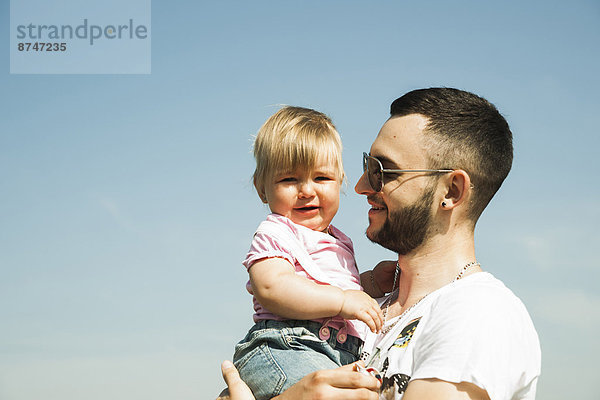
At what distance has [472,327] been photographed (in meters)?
3.04

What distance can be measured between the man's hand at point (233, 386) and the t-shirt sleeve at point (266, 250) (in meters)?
0.66

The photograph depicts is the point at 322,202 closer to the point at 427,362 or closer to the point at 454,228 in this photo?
the point at 454,228

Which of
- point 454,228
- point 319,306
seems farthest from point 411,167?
point 319,306

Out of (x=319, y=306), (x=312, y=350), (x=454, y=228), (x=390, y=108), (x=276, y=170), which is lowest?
(x=312, y=350)

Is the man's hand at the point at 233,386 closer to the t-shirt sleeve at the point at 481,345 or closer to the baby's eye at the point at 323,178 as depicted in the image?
the t-shirt sleeve at the point at 481,345

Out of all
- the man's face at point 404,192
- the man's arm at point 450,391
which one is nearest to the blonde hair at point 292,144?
the man's face at point 404,192

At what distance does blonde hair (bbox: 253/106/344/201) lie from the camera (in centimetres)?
421

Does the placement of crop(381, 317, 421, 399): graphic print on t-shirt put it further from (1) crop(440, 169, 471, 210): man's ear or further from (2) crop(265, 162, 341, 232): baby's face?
(2) crop(265, 162, 341, 232): baby's face

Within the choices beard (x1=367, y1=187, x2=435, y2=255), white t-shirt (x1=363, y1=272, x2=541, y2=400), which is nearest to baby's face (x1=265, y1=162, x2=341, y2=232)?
beard (x1=367, y1=187, x2=435, y2=255)

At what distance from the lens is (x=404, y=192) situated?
4129mm

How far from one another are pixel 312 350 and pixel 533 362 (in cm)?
126

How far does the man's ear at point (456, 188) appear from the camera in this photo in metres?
4.08

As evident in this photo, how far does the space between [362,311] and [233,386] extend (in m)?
0.92

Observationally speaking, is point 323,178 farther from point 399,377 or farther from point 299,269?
point 399,377
